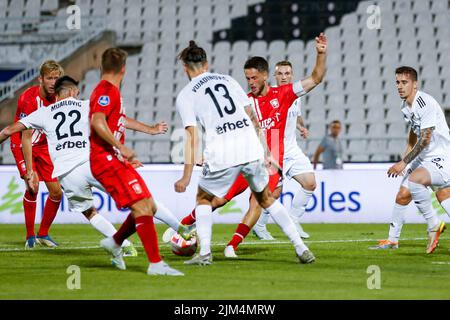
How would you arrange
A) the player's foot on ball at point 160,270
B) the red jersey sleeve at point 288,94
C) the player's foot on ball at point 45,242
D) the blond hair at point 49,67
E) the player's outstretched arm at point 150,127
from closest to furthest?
the player's foot on ball at point 160,270, the player's outstretched arm at point 150,127, the red jersey sleeve at point 288,94, the blond hair at point 49,67, the player's foot on ball at point 45,242

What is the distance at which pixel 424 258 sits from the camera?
990cm

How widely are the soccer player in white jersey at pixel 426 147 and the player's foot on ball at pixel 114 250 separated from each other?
3.41 meters

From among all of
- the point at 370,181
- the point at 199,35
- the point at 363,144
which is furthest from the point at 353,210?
the point at 199,35

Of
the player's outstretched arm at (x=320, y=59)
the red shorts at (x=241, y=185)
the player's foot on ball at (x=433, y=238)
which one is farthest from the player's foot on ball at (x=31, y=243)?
the player's foot on ball at (x=433, y=238)

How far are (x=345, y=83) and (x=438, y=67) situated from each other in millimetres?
2391

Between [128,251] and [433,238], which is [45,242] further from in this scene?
[433,238]

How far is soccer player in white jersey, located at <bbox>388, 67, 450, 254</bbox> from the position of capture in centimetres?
1048

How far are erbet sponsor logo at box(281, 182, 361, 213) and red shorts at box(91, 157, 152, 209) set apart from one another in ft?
30.6

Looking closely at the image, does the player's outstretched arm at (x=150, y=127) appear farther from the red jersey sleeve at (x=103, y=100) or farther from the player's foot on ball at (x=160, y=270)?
the player's foot on ball at (x=160, y=270)

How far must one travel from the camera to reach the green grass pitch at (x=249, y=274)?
6922mm

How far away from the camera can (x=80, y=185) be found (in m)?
9.82

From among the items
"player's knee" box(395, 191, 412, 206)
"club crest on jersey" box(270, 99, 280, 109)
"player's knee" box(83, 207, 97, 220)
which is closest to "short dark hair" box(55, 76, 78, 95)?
"player's knee" box(83, 207, 97, 220)

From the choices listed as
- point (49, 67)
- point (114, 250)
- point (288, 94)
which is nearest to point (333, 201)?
point (288, 94)
